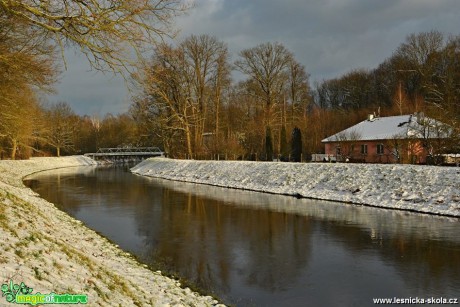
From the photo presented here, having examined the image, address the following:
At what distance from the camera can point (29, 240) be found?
315 inches

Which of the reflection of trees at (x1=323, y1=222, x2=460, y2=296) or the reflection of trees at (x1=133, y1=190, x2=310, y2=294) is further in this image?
the reflection of trees at (x1=133, y1=190, x2=310, y2=294)

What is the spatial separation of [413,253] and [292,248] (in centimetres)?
385

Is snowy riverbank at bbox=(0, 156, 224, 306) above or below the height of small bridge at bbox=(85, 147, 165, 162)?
below

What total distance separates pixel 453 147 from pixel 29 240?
97.0 feet

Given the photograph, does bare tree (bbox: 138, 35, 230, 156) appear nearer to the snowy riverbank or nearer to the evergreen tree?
the evergreen tree

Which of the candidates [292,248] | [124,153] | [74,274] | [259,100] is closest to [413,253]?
[292,248]

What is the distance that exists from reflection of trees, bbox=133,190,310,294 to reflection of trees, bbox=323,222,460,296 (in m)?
1.83

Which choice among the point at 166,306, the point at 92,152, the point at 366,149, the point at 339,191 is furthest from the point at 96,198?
the point at 92,152

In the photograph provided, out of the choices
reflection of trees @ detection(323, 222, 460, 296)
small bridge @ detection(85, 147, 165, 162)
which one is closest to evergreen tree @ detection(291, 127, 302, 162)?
reflection of trees @ detection(323, 222, 460, 296)

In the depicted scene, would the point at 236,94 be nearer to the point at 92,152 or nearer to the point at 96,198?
the point at 96,198

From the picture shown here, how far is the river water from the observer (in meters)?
9.94

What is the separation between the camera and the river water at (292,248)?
9938 mm

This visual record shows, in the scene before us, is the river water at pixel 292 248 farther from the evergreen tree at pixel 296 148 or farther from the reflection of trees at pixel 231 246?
the evergreen tree at pixel 296 148

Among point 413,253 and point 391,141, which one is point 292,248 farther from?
point 391,141
